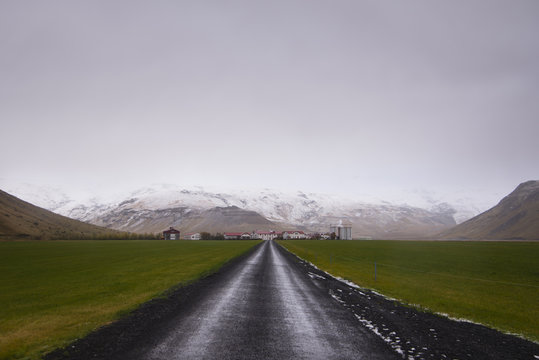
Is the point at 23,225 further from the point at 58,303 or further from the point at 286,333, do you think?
the point at 286,333

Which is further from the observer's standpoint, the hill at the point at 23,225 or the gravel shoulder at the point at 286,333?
the hill at the point at 23,225

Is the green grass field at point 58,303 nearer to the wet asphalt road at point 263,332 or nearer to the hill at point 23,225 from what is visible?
the wet asphalt road at point 263,332

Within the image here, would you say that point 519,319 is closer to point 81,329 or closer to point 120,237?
point 81,329

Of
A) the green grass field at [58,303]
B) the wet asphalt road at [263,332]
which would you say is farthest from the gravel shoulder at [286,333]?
the green grass field at [58,303]

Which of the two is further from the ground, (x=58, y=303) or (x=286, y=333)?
(x=286, y=333)

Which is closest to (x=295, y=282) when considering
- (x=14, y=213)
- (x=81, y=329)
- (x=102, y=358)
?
(x=81, y=329)

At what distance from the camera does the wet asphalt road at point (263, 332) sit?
364 inches

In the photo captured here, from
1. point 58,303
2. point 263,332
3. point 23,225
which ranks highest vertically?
point 23,225

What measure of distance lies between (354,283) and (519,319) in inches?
443

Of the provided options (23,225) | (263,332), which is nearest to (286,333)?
(263,332)

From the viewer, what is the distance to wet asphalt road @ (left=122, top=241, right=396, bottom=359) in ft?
30.3

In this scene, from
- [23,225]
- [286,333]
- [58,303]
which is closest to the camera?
[286,333]

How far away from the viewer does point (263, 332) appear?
37.4ft

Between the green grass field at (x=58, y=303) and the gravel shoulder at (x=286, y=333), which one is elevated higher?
the gravel shoulder at (x=286, y=333)
